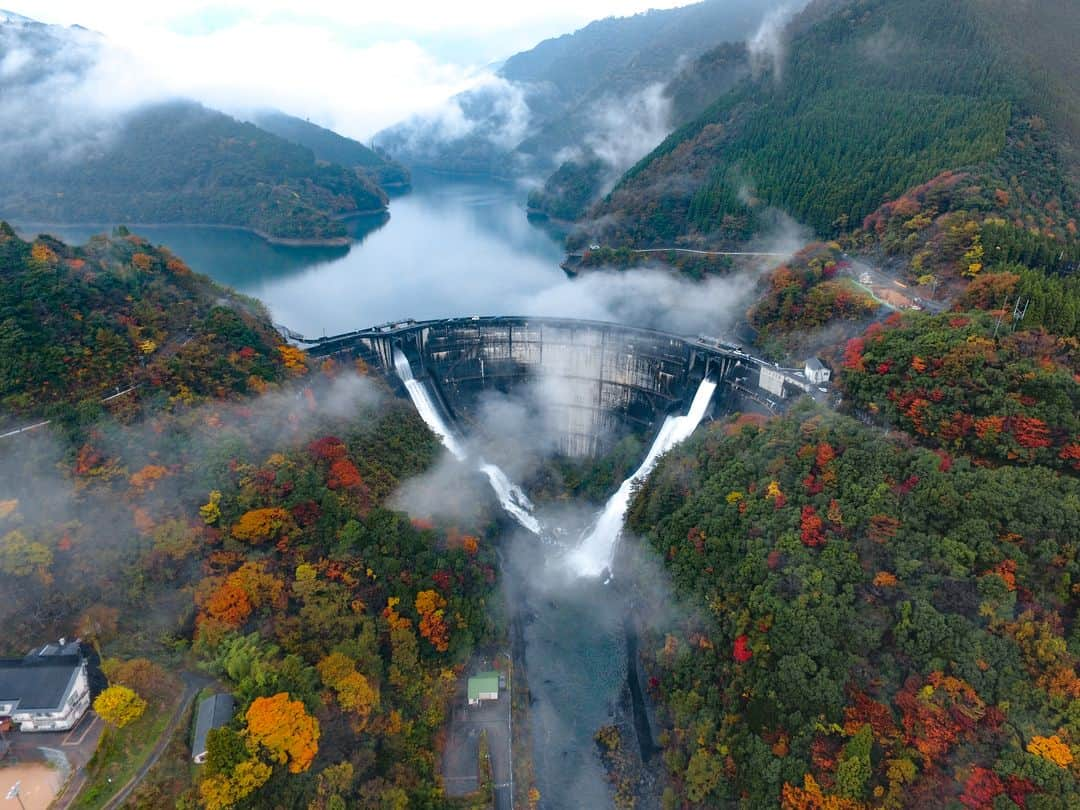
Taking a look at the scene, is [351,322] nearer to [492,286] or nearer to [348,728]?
[492,286]

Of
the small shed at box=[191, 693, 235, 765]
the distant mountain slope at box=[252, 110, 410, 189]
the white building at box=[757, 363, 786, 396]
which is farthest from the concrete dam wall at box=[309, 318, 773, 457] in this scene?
the distant mountain slope at box=[252, 110, 410, 189]

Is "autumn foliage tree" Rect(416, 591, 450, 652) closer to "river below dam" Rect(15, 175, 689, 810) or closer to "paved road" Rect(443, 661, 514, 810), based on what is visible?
"paved road" Rect(443, 661, 514, 810)

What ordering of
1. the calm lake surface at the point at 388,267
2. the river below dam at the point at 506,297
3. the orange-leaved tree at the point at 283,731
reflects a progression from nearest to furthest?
the orange-leaved tree at the point at 283,731, the river below dam at the point at 506,297, the calm lake surface at the point at 388,267

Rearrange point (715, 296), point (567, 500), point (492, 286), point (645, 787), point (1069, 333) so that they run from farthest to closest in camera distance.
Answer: point (492, 286)
point (715, 296)
point (567, 500)
point (1069, 333)
point (645, 787)

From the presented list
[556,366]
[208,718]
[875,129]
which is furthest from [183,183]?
[208,718]

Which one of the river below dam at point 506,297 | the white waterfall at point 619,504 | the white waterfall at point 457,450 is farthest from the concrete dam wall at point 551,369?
the river below dam at point 506,297

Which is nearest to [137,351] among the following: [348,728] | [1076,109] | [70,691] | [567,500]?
[70,691]

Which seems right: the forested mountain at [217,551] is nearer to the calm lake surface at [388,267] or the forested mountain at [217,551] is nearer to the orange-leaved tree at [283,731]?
the orange-leaved tree at [283,731]
